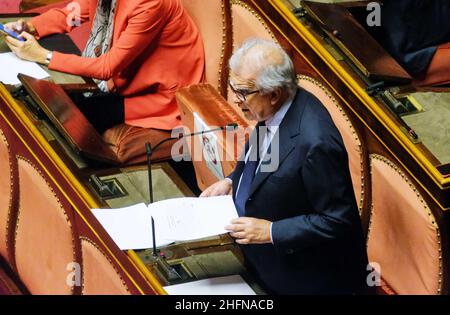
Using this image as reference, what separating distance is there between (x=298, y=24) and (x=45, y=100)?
90 cm

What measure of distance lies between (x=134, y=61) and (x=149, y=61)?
6 cm

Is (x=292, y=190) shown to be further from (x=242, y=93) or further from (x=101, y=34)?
(x=101, y=34)

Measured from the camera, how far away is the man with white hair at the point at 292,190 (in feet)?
8.85

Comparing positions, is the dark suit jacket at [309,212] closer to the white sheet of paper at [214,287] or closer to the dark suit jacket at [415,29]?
the white sheet of paper at [214,287]

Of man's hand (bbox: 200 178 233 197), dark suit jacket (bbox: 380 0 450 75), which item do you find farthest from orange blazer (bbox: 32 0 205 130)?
man's hand (bbox: 200 178 233 197)

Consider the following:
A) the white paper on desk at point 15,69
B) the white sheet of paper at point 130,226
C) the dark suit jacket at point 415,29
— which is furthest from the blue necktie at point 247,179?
the white paper on desk at point 15,69

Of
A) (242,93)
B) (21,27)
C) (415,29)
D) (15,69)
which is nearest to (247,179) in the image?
(242,93)

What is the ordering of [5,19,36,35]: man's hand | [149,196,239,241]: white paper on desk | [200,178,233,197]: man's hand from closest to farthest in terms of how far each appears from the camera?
[149,196,239,241]: white paper on desk < [200,178,233,197]: man's hand < [5,19,36,35]: man's hand

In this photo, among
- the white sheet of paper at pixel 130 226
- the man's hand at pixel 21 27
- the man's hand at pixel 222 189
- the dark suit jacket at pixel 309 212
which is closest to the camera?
the dark suit jacket at pixel 309 212

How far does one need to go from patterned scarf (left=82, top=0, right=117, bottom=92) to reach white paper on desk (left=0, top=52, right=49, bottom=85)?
0.69ft

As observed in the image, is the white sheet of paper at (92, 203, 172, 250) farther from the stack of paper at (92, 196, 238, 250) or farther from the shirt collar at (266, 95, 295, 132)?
the shirt collar at (266, 95, 295, 132)

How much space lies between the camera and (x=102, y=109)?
3.93 metres

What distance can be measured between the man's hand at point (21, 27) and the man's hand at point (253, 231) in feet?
5.48

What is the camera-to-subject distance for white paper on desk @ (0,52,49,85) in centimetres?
381
